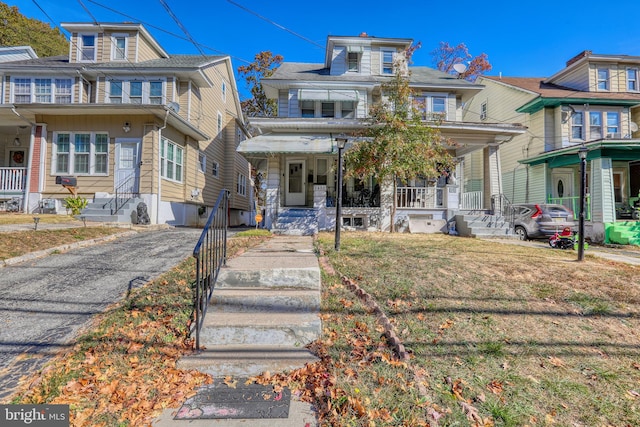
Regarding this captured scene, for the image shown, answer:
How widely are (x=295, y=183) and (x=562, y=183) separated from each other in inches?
542

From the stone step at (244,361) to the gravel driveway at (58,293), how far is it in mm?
1304

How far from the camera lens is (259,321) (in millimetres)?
3277

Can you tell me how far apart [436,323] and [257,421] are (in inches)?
81.4

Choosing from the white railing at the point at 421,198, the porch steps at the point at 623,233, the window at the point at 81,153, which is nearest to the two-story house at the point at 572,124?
the porch steps at the point at 623,233

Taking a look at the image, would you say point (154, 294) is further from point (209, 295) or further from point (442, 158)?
point (442, 158)

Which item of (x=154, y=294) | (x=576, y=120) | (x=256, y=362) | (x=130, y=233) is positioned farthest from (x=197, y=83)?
(x=576, y=120)

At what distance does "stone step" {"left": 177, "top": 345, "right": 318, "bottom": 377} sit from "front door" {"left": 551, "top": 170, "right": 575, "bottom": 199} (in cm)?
1712

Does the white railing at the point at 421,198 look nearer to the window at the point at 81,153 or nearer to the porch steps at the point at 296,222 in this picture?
the porch steps at the point at 296,222

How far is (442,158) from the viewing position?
982 cm

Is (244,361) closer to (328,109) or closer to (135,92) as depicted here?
(328,109)

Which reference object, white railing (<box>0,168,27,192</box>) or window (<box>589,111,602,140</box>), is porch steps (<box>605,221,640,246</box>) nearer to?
window (<box>589,111,602,140</box>)

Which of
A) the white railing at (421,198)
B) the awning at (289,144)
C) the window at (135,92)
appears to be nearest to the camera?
the awning at (289,144)

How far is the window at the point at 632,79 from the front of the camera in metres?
16.1

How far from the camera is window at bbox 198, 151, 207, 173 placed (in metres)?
15.8
